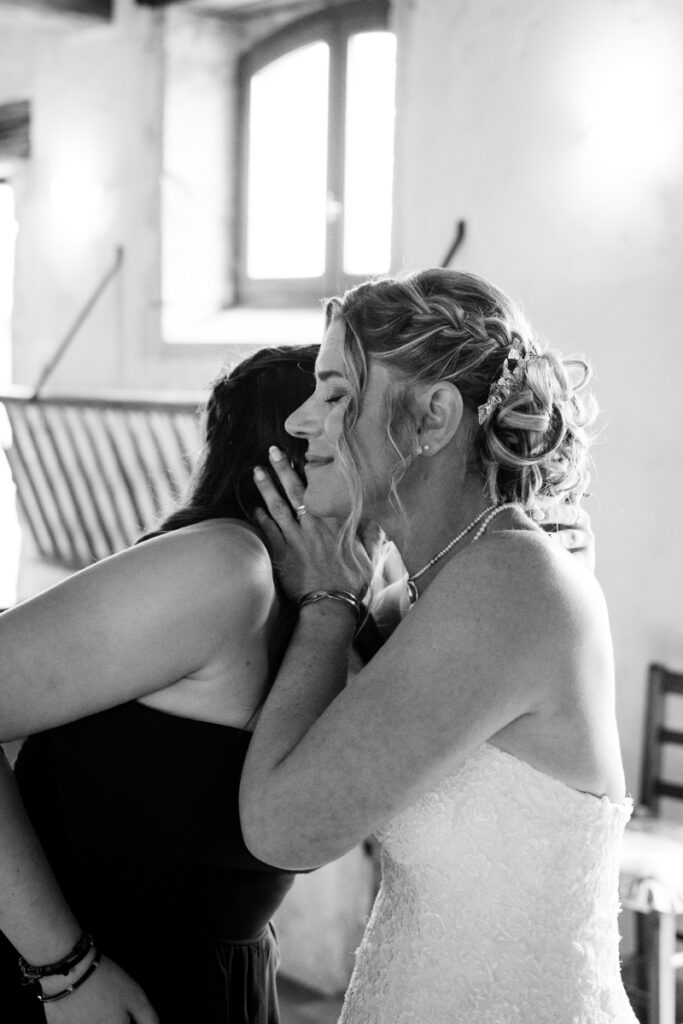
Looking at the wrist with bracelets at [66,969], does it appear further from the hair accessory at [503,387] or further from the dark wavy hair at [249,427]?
the hair accessory at [503,387]

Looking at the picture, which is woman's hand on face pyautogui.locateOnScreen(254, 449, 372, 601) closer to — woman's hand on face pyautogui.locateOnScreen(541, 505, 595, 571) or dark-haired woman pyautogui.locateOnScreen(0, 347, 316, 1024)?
dark-haired woman pyautogui.locateOnScreen(0, 347, 316, 1024)

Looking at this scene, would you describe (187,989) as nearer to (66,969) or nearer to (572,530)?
(66,969)

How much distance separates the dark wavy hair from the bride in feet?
0.13

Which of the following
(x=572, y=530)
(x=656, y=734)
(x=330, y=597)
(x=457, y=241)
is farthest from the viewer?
(x=457, y=241)

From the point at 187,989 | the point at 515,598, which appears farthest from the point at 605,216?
the point at 187,989

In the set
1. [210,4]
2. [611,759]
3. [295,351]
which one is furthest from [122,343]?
[611,759]

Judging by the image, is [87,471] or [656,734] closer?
[656,734]

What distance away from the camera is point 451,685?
1229 millimetres

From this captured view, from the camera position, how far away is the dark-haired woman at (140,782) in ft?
4.31

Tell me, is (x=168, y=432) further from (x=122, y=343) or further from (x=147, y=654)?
(x=147, y=654)

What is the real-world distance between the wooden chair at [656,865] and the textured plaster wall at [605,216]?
14cm

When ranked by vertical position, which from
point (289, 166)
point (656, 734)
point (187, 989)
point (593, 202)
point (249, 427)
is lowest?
point (656, 734)

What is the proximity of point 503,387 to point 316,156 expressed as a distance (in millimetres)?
4211

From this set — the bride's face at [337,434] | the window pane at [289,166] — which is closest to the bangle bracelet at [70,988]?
the bride's face at [337,434]
